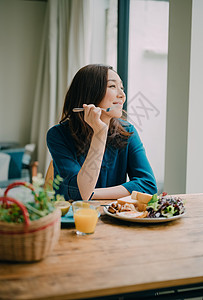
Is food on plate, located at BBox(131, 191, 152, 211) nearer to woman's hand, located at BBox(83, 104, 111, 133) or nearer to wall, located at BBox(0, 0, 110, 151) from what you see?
woman's hand, located at BBox(83, 104, 111, 133)

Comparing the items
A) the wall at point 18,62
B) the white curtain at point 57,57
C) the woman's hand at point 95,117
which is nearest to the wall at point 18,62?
the wall at point 18,62

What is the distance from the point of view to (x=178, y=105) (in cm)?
201

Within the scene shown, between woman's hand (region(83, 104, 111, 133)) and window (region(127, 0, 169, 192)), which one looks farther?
window (region(127, 0, 169, 192))

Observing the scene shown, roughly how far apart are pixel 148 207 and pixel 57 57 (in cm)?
347

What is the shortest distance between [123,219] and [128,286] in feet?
1.38

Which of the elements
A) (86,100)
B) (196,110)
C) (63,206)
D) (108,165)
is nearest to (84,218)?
(63,206)

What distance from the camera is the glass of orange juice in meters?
1.07

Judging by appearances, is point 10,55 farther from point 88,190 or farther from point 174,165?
point 88,190

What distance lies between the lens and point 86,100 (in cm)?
174

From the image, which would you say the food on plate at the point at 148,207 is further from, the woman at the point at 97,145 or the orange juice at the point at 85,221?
the woman at the point at 97,145

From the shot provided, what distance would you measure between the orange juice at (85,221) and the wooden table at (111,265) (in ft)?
0.09

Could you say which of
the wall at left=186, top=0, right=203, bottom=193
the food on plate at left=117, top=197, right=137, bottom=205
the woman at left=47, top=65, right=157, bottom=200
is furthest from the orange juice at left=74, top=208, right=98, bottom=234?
the wall at left=186, top=0, right=203, bottom=193

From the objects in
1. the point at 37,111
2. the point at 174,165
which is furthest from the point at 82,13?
the point at 174,165

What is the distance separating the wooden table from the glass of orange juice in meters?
0.03
